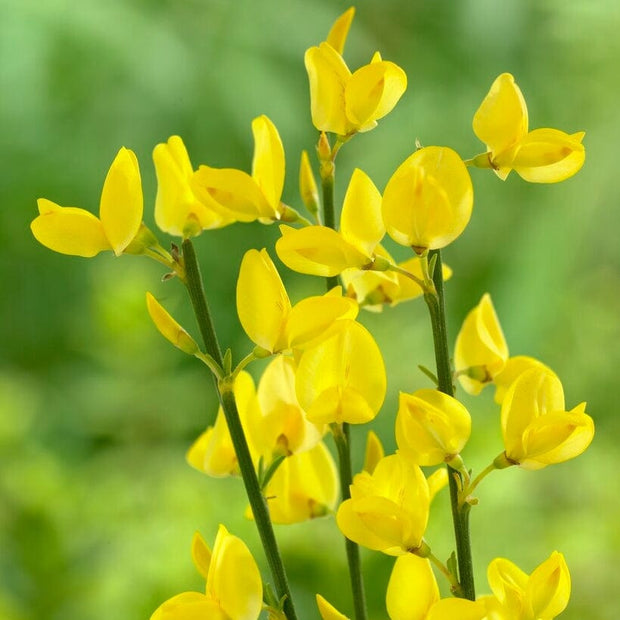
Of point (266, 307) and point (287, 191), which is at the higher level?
point (266, 307)

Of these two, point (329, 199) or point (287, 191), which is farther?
point (287, 191)

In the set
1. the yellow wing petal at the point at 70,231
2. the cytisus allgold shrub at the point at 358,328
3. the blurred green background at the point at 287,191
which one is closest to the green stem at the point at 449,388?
the cytisus allgold shrub at the point at 358,328

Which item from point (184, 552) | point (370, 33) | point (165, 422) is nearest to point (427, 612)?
point (184, 552)

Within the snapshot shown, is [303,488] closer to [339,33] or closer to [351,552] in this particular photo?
[351,552]

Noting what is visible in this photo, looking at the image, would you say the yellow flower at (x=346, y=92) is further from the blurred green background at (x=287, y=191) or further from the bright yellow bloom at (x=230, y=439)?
the blurred green background at (x=287, y=191)

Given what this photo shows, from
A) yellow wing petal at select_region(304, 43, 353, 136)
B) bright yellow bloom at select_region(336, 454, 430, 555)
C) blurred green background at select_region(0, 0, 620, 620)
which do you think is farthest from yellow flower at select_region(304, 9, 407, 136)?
blurred green background at select_region(0, 0, 620, 620)

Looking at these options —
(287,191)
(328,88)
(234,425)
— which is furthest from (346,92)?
(287,191)

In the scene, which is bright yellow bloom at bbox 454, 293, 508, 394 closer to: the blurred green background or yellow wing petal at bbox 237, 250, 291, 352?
yellow wing petal at bbox 237, 250, 291, 352
